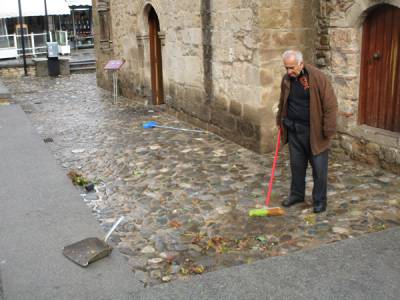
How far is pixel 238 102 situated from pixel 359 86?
2100 mm

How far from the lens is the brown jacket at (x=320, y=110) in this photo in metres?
→ 5.11

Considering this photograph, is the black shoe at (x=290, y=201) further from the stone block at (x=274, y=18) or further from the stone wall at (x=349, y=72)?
the stone block at (x=274, y=18)

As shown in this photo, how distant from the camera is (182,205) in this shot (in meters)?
5.93

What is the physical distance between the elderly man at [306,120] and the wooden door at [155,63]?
8.02m

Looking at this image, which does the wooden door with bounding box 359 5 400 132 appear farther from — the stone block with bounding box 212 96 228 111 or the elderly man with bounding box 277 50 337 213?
the stone block with bounding box 212 96 228 111

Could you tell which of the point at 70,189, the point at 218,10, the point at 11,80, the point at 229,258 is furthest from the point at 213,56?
the point at 11,80

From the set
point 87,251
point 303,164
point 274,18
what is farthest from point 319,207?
point 274,18

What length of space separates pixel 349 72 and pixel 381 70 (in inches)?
17.8

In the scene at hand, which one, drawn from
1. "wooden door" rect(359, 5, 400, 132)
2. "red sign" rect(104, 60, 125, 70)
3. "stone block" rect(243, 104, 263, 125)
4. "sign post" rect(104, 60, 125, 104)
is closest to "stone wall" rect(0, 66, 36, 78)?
"sign post" rect(104, 60, 125, 104)

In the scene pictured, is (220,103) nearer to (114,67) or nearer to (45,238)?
(45,238)

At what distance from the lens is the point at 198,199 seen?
6.10 m

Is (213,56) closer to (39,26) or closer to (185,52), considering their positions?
(185,52)

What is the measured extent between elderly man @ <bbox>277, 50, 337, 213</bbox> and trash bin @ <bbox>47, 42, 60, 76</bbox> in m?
17.7

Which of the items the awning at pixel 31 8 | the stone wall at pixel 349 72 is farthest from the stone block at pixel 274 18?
the awning at pixel 31 8
